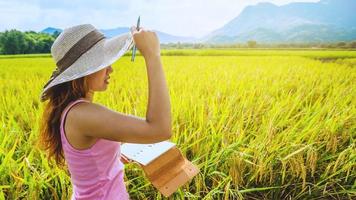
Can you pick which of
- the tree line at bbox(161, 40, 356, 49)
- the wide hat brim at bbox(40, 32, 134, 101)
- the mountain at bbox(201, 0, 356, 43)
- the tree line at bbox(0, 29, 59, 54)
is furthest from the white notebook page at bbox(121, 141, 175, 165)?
the tree line at bbox(161, 40, 356, 49)

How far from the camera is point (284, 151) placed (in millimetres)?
1467

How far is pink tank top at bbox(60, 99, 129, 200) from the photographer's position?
78cm

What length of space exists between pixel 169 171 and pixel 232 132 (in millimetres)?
554

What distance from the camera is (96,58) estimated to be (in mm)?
762

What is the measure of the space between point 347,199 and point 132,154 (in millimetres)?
908

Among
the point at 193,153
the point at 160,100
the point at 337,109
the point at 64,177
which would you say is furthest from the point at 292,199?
the point at 160,100

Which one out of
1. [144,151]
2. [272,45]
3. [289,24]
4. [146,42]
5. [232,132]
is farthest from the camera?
[272,45]

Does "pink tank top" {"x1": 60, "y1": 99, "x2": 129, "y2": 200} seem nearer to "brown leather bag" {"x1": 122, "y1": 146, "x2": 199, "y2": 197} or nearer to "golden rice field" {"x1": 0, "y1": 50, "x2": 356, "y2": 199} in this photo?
"brown leather bag" {"x1": 122, "y1": 146, "x2": 199, "y2": 197}

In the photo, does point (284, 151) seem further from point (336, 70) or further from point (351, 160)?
point (336, 70)

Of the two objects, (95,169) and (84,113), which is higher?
(84,113)

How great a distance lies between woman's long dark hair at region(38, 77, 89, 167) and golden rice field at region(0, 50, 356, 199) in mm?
319

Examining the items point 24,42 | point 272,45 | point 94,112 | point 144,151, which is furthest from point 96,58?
point 272,45

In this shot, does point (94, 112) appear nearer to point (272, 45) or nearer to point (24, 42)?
point (24, 42)

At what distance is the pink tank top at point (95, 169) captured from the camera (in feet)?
2.55
